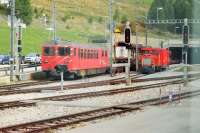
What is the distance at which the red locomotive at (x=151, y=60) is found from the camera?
220 ft

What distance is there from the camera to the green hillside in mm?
106363

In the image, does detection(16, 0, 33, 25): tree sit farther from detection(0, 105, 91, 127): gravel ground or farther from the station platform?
the station platform

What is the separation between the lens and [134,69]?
7081cm

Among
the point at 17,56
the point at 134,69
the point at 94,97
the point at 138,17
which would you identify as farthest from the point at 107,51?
the point at 138,17

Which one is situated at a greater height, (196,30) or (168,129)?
(196,30)

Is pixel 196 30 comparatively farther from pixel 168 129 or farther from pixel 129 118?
pixel 129 118

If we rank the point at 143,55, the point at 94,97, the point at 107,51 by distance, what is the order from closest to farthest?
1. the point at 94,97
2. the point at 107,51
3. the point at 143,55

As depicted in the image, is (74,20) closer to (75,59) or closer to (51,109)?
(75,59)

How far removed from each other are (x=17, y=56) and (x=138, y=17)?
84135 millimetres

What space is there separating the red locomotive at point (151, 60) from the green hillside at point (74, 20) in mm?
26027

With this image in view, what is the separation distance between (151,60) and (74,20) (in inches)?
3170

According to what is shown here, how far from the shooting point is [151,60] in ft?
221

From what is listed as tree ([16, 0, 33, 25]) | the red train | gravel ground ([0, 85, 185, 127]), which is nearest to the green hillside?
tree ([16, 0, 33, 25])

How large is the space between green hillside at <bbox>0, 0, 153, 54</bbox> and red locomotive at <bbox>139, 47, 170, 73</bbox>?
26027 millimetres
